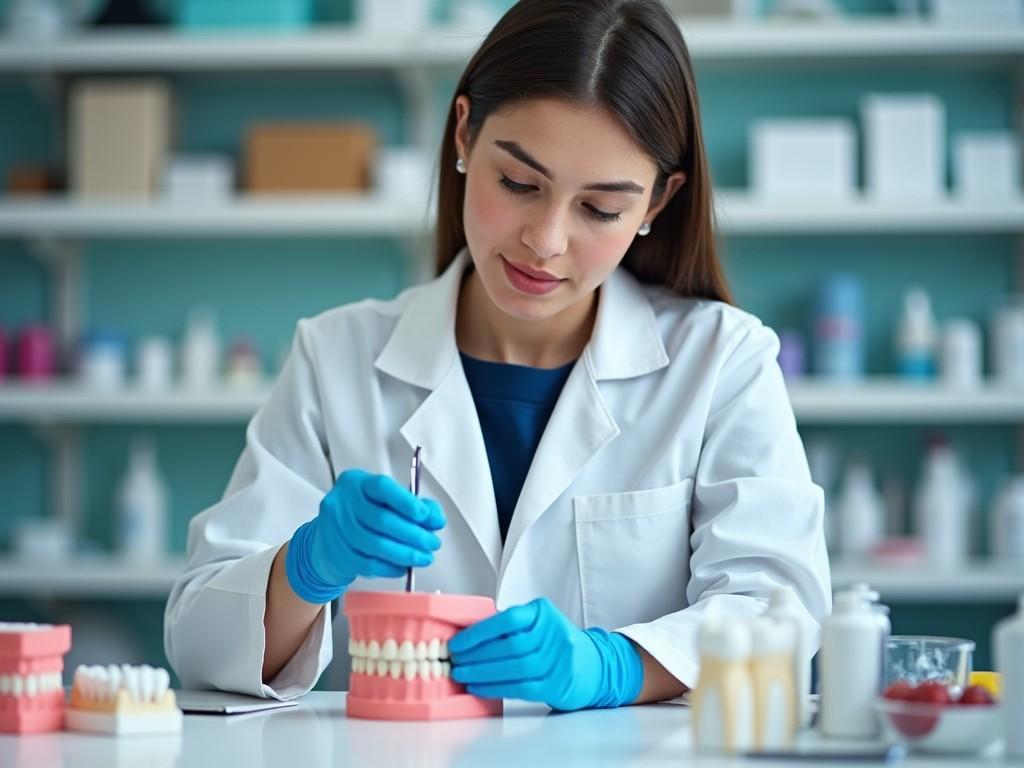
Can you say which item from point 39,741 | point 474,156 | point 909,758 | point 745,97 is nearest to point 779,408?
point 474,156

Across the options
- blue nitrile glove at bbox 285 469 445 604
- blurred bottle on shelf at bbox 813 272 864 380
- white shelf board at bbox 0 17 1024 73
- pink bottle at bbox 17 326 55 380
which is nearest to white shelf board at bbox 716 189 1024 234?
blurred bottle on shelf at bbox 813 272 864 380

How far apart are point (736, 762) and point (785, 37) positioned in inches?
90.0

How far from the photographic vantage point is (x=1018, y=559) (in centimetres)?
293

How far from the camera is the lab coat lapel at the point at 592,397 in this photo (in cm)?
159

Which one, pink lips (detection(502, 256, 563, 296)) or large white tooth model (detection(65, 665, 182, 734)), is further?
pink lips (detection(502, 256, 563, 296))

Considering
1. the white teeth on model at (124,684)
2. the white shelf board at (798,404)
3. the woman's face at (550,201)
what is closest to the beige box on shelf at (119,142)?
the white shelf board at (798,404)

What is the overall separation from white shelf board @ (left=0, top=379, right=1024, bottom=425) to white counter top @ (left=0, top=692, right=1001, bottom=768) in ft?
5.82

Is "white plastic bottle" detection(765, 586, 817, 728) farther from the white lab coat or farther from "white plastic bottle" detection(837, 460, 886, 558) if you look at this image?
"white plastic bottle" detection(837, 460, 886, 558)

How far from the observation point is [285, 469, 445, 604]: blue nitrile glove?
4.09 feet

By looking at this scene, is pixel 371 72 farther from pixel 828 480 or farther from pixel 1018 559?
pixel 1018 559

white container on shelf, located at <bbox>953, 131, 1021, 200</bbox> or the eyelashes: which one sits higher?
white container on shelf, located at <bbox>953, 131, 1021, 200</bbox>

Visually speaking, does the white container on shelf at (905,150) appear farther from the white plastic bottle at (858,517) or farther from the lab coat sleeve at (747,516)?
the lab coat sleeve at (747,516)

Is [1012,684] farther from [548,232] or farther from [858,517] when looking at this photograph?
[858,517]

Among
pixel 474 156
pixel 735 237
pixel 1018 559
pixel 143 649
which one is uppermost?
pixel 735 237
